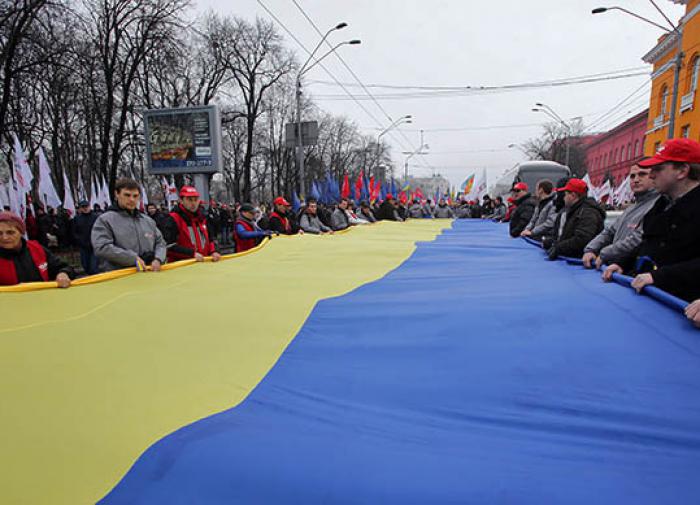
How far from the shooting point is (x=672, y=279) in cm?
240

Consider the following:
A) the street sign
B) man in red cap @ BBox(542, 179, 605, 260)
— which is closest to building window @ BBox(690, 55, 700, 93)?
the street sign

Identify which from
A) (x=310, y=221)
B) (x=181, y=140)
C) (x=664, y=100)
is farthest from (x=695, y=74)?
(x=181, y=140)

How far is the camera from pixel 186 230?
4.79m

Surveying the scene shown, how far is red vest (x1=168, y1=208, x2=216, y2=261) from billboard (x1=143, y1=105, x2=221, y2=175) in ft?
45.5

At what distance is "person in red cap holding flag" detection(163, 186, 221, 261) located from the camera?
4.66 metres

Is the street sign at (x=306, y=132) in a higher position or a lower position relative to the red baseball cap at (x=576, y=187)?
higher

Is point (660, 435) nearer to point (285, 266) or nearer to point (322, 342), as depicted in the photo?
point (322, 342)

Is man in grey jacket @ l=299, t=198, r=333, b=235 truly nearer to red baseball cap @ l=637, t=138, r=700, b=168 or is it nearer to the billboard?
red baseball cap @ l=637, t=138, r=700, b=168

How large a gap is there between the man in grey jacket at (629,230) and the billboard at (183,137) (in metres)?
16.4

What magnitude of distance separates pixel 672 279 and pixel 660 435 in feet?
4.71

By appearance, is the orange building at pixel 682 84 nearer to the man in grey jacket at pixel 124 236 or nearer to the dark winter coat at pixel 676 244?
the dark winter coat at pixel 676 244

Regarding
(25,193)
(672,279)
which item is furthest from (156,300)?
(25,193)

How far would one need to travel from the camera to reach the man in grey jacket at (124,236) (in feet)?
12.3

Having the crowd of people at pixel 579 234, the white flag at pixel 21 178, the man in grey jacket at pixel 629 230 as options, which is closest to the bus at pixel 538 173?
the crowd of people at pixel 579 234
